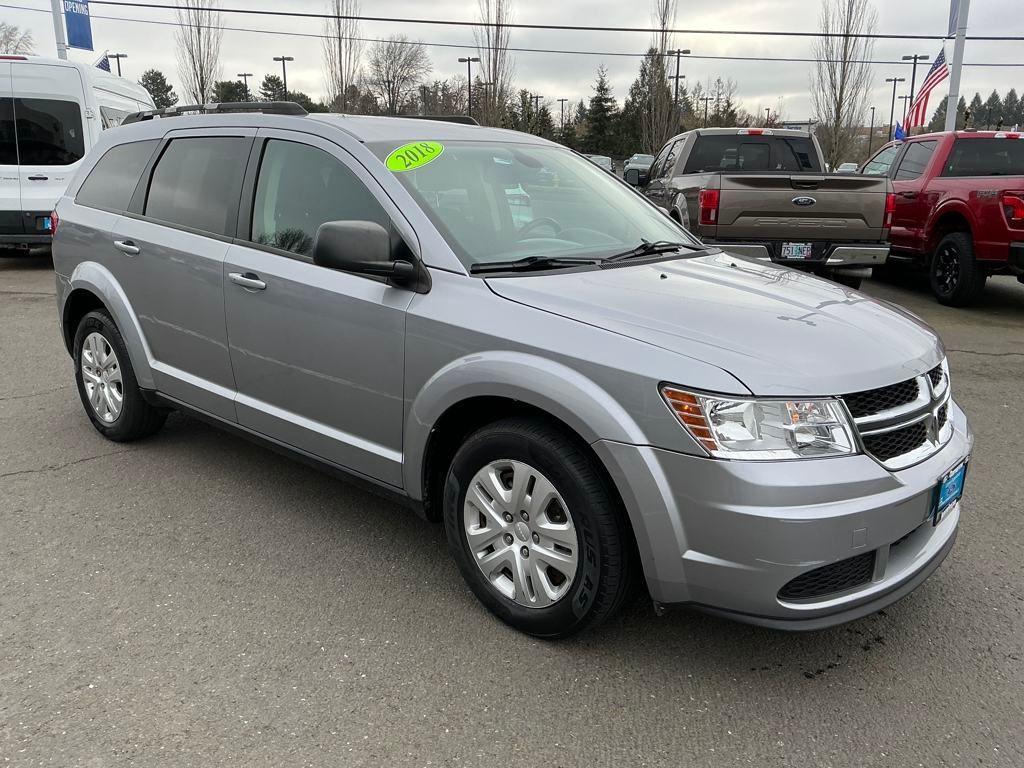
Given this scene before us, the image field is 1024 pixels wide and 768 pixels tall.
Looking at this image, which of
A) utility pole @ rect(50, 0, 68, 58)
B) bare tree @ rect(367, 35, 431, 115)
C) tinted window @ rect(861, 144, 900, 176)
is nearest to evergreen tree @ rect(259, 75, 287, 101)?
bare tree @ rect(367, 35, 431, 115)

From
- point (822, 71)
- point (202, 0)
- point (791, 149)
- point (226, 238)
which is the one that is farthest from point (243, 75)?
point (226, 238)

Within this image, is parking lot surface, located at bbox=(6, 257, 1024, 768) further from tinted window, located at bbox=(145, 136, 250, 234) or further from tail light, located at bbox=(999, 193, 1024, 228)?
tail light, located at bbox=(999, 193, 1024, 228)

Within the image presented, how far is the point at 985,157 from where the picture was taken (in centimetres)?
981

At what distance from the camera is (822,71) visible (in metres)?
29.2

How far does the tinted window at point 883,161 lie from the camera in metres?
11.4

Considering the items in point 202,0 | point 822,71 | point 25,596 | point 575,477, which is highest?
point 202,0

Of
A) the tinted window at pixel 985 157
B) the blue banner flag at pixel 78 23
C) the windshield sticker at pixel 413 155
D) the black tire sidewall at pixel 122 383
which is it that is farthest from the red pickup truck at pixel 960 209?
the blue banner flag at pixel 78 23

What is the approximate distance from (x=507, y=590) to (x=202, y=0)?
3212 cm

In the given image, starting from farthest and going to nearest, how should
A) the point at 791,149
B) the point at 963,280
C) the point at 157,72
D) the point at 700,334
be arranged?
the point at 157,72 < the point at 791,149 < the point at 963,280 < the point at 700,334

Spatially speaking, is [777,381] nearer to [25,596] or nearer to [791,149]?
[25,596]

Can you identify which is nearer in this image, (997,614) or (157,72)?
(997,614)

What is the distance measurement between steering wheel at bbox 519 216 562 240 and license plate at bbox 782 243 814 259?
5253 mm

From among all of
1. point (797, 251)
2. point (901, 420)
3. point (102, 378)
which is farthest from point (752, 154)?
point (901, 420)

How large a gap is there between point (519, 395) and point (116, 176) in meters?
3.18
